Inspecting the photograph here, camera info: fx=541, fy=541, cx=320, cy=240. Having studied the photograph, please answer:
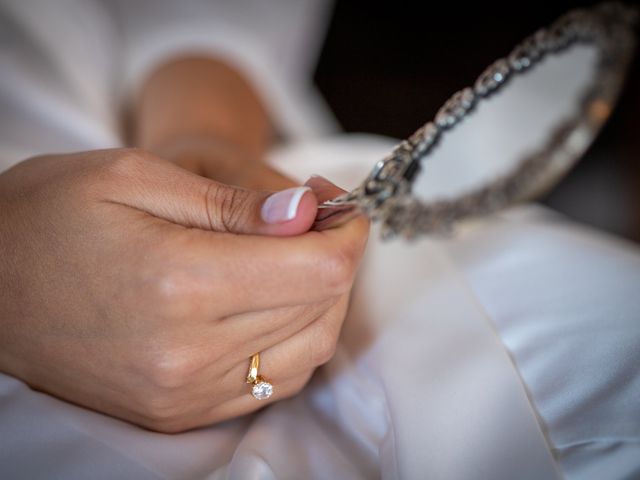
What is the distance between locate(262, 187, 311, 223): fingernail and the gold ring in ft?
0.38

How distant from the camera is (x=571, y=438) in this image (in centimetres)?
41

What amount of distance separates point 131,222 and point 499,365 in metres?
0.31

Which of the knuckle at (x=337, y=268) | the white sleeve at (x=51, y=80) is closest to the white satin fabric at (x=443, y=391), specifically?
the white sleeve at (x=51, y=80)

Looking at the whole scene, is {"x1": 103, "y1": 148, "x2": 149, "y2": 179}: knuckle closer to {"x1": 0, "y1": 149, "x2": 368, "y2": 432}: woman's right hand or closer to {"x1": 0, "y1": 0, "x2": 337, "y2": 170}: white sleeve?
{"x1": 0, "y1": 149, "x2": 368, "y2": 432}: woman's right hand

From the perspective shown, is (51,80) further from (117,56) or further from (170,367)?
(170,367)

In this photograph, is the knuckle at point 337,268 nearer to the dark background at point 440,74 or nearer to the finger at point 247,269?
the finger at point 247,269

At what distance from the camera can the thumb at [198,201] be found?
36 centimetres

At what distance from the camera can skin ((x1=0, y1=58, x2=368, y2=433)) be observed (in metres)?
0.34

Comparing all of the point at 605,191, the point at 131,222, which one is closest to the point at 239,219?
the point at 131,222

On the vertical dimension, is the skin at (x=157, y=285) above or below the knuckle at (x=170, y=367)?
above

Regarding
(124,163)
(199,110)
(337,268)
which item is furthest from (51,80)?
(337,268)

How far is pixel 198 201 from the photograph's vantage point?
37 centimetres

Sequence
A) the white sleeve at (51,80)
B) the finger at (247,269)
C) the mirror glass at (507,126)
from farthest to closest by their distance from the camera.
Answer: the white sleeve at (51,80), the mirror glass at (507,126), the finger at (247,269)

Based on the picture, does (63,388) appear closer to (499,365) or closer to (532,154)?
(499,365)
